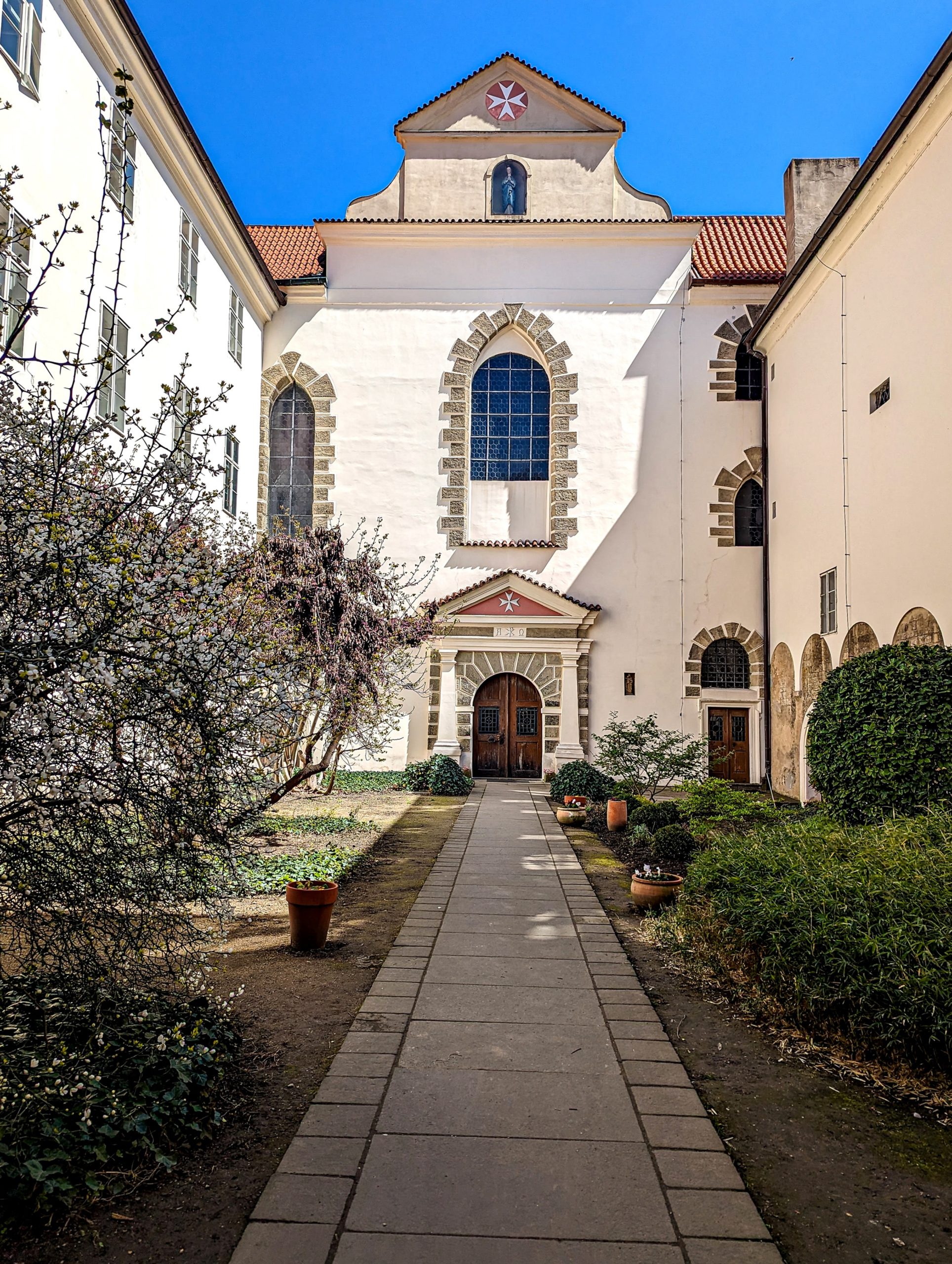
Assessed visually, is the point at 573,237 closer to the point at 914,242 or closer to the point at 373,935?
the point at 914,242

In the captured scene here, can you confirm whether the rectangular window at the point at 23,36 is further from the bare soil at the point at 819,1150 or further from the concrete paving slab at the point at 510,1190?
the bare soil at the point at 819,1150

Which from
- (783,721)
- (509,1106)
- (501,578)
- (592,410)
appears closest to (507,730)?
(501,578)

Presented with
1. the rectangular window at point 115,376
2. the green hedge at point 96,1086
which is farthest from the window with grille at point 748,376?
the green hedge at point 96,1086

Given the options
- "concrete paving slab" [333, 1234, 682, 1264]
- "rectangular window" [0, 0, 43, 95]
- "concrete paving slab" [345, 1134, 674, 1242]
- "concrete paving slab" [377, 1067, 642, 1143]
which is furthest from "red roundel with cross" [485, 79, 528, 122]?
"concrete paving slab" [333, 1234, 682, 1264]

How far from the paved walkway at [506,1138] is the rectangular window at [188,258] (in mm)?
11101

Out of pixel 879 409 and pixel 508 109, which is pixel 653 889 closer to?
pixel 879 409

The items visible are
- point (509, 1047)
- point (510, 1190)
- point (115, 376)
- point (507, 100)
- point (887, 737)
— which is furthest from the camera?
point (507, 100)

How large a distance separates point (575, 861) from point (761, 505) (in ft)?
35.7

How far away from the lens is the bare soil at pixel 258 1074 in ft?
9.28

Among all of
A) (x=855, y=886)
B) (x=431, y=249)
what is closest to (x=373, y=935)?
(x=855, y=886)

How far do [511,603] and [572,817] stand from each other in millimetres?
5894

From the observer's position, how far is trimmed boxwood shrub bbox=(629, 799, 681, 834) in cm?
1080

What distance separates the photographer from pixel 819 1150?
351 cm

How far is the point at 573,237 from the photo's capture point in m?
18.1
